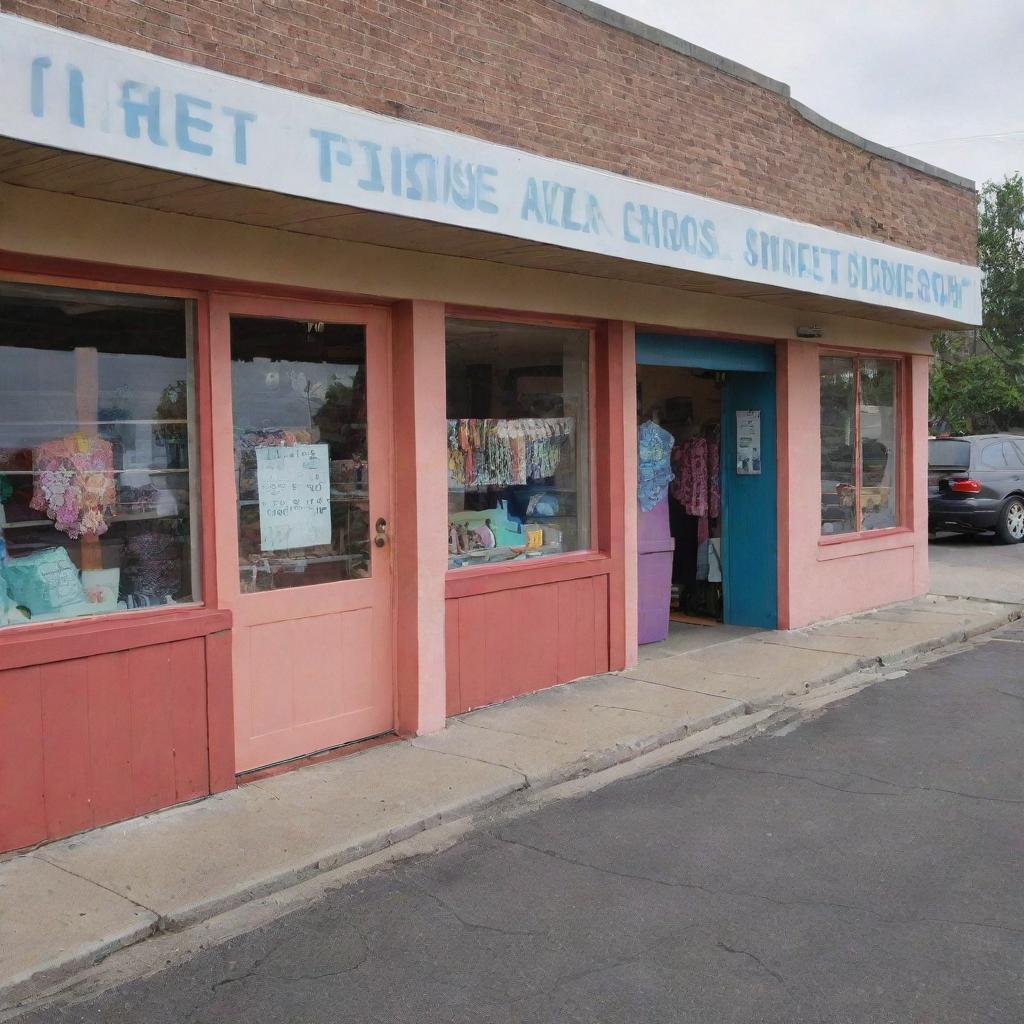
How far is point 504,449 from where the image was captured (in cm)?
767

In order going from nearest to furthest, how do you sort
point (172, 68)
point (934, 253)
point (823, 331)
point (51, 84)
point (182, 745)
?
point (51, 84)
point (172, 68)
point (182, 745)
point (823, 331)
point (934, 253)

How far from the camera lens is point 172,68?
445cm

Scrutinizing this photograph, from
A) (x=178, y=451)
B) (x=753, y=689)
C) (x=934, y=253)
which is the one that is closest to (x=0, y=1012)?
(x=178, y=451)

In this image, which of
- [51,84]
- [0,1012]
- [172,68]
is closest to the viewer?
[0,1012]

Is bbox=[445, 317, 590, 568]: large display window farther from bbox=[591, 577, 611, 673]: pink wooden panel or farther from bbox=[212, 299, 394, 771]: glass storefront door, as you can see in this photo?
bbox=[212, 299, 394, 771]: glass storefront door

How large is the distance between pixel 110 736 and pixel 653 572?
5.34m

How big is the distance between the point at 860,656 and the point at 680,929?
5.09m

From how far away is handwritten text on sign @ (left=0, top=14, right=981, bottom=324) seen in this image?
4094 mm

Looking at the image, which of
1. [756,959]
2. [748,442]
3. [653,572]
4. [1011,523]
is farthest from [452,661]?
[1011,523]

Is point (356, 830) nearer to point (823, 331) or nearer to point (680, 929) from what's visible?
point (680, 929)

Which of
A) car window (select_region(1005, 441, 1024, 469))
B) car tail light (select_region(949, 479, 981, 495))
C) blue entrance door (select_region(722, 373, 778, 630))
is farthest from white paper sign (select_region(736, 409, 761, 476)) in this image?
car window (select_region(1005, 441, 1024, 469))

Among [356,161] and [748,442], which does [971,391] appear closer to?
[748,442]

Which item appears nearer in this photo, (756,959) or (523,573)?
(756,959)

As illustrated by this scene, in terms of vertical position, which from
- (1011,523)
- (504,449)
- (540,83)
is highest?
(540,83)
